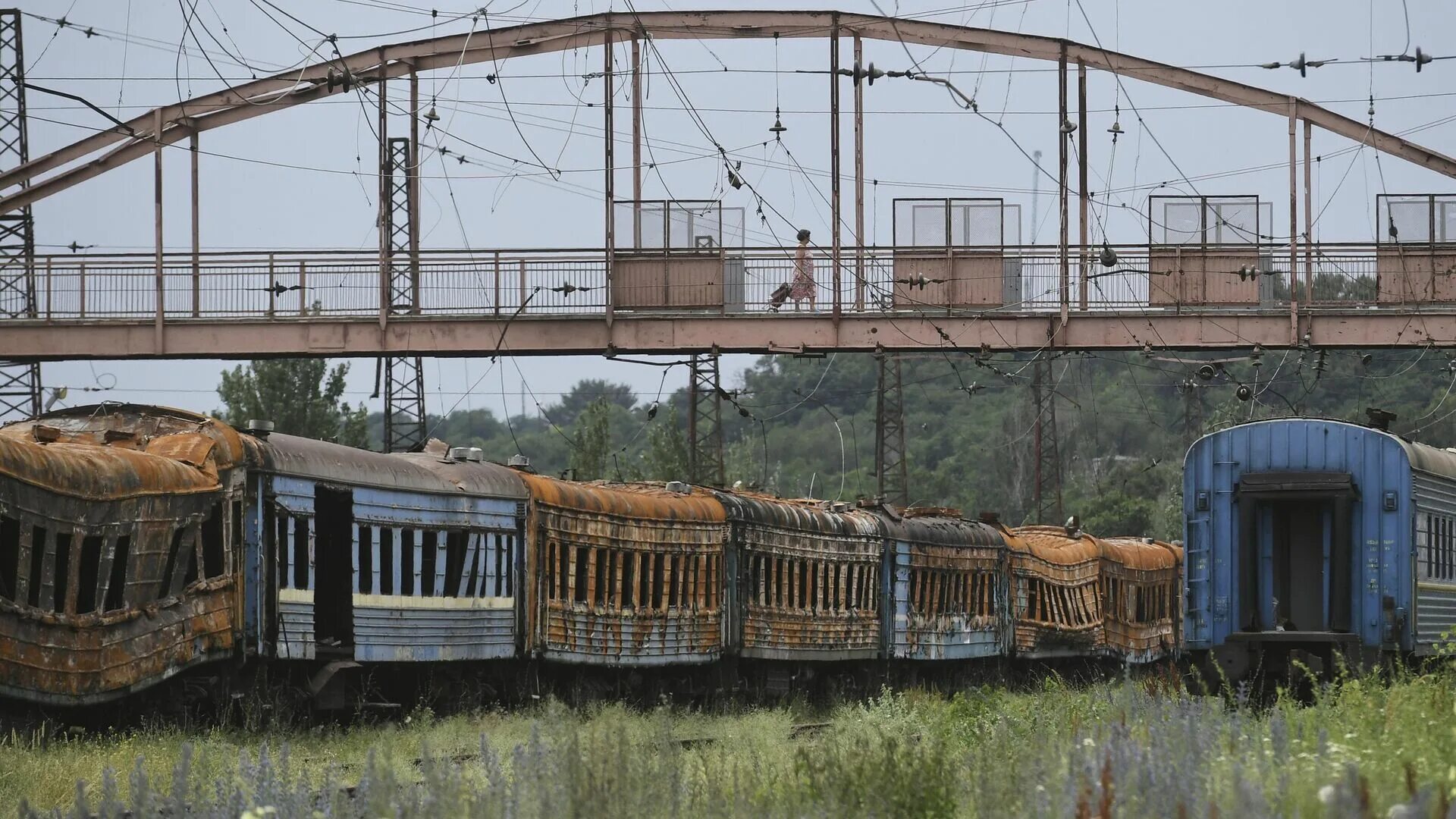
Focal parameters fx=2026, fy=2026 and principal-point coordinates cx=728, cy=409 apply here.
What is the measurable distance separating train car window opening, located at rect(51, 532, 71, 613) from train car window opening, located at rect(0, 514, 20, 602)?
49 cm

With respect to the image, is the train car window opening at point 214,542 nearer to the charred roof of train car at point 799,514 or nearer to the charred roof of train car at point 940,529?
the charred roof of train car at point 799,514

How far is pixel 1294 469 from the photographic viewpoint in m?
22.6

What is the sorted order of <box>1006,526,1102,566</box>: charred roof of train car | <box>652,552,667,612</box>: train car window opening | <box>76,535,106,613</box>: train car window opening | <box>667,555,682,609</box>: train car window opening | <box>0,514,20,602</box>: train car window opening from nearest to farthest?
<box>0,514,20,602</box>: train car window opening → <box>76,535,106,613</box>: train car window opening → <box>652,552,667,612</box>: train car window opening → <box>667,555,682,609</box>: train car window opening → <box>1006,526,1102,566</box>: charred roof of train car

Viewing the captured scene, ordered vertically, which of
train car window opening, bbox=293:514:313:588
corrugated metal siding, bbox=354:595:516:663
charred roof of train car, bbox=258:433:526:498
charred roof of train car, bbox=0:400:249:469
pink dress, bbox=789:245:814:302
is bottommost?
corrugated metal siding, bbox=354:595:516:663

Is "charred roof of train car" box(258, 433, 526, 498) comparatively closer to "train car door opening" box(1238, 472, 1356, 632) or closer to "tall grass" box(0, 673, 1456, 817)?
"tall grass" box(0, 673, 1456, 817)

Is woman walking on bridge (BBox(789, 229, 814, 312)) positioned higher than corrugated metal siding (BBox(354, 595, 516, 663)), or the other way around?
woman walking on bridge (BBox(789, 229, 814, 312))

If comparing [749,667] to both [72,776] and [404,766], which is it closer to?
[404,766]

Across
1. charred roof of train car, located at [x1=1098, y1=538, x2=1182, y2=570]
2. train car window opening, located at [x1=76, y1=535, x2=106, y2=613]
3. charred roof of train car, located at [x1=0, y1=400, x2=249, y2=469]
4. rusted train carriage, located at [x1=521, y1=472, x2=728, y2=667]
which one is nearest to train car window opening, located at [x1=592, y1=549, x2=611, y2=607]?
rusted train carriage, located at [x1=521, y1=472, x2=728, y2=667]

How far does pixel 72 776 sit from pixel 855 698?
1839cm

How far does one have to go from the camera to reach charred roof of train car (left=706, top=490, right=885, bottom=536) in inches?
1125

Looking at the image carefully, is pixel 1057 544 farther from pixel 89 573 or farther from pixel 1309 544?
pixel 89 573

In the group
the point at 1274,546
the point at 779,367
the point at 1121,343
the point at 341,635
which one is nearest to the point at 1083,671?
the point at 1121,343

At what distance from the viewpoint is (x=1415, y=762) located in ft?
33.3

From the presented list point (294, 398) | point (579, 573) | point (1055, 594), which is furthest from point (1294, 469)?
point (294, 398)
